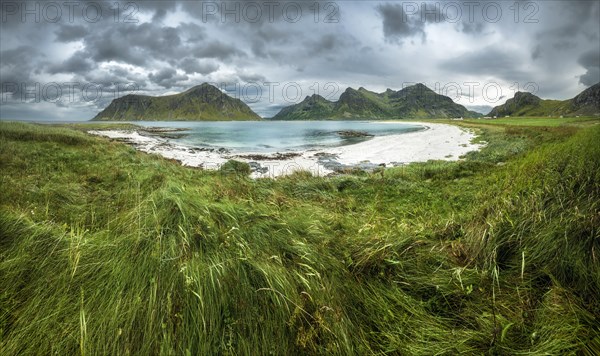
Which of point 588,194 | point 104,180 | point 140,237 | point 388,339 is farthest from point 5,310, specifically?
point 104,180

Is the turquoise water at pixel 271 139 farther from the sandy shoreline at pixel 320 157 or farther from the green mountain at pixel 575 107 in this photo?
the green mountain at pixel 575 107

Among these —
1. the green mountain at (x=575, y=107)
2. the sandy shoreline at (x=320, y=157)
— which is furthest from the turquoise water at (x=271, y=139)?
the green mountain at (x=575, y=107)

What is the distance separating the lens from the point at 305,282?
9.60 ft

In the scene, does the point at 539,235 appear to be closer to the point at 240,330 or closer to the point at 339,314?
the point at 339,314

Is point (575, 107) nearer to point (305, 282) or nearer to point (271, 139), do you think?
point (271, 139)

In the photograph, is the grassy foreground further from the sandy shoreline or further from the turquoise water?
the turquoise water

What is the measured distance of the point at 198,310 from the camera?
2.48 m

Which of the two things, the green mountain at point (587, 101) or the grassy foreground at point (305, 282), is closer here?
the grassy foreground at point (305, 282)

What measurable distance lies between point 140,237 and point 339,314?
244cm

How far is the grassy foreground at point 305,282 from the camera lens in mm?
2436

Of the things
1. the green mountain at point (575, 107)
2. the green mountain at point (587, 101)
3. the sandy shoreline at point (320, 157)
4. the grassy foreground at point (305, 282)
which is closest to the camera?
the grassy foreground at point (305, 282)

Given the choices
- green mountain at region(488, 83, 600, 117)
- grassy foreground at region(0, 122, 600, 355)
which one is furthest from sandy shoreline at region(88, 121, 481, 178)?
green mountain at region(488, 83, 600, 117)

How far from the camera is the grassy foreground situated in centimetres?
244

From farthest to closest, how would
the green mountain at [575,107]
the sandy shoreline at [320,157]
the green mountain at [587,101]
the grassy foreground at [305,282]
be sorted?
the green mountain at [575,107], the green mountain at [587,101], the sandy shoreline at [320,157], the grassy foreground at [305,282]
